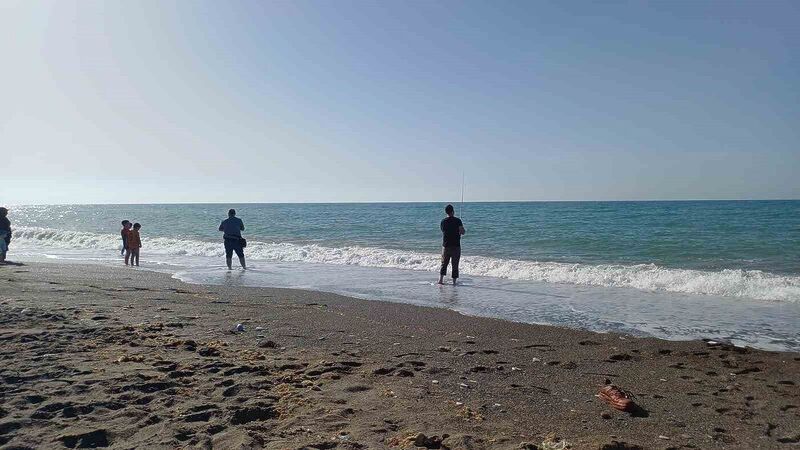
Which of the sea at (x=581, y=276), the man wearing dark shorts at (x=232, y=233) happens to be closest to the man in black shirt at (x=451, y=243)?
the sea at (x=581, y=276)

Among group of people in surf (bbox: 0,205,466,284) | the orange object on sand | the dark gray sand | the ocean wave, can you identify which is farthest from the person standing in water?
the orange object on sand

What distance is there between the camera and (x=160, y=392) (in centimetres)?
390

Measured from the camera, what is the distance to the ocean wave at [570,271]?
11508 millimetres

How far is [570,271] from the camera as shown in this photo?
1437cm

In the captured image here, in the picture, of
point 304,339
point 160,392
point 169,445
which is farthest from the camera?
point 304,339

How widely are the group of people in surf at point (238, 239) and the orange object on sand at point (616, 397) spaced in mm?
8113

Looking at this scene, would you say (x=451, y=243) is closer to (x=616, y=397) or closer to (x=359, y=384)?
(x=359, y=384)

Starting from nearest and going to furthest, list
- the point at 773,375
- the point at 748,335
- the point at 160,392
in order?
the point at 160,392
the point at 773,375
the point at 748,335

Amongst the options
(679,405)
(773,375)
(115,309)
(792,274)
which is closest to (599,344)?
(773,375)

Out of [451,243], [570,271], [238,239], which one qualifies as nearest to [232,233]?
[238,239]

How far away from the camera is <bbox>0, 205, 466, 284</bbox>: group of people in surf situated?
12.7 metres

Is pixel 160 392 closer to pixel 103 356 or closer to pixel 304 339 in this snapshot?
pixel 103 356

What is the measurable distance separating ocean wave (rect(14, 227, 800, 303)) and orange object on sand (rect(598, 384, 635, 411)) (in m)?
8.67

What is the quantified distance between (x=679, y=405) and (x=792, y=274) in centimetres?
1297
